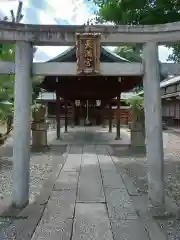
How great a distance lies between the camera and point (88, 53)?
16.4ft

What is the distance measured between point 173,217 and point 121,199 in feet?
3.81

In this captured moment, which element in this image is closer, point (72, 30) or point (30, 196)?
point (72, 30)

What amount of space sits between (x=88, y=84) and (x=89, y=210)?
1136 cm

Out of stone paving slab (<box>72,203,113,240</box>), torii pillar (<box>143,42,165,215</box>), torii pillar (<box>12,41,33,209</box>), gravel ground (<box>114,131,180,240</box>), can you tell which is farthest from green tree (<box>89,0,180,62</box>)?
stone paving slab (<box>72,203,113,240</box>)

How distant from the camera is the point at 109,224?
438cm

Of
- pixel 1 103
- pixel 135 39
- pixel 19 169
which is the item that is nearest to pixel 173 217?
pixel 19 169

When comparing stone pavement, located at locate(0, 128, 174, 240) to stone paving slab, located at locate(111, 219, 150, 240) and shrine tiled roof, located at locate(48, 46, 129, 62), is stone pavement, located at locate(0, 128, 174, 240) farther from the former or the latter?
shrine tiled roof, located at locate(48, 46, 129, 62)

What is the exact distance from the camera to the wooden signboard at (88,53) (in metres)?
4.99

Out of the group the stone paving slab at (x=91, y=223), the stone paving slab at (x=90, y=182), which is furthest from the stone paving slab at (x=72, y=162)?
the stone paving slab at (x=91, y=223)

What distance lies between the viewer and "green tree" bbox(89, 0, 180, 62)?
24.5 ft

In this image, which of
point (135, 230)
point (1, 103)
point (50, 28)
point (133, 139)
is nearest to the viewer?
point (135, 230)

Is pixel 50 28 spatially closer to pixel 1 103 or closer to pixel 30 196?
pixel 30 196

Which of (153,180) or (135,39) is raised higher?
(135,39)

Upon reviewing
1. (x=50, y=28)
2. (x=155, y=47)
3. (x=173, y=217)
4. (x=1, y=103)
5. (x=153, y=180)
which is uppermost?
(x=50, y=28)
